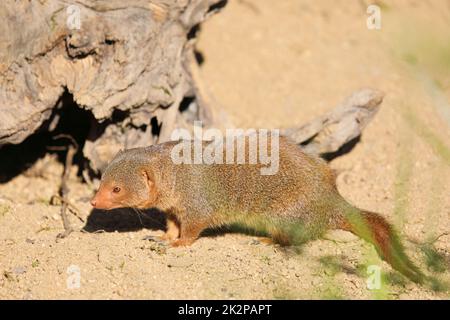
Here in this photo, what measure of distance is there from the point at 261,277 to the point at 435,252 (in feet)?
4.16

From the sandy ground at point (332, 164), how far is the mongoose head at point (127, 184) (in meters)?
0.31

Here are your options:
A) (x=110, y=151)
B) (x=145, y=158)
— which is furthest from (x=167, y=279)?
(x=110, y=151)

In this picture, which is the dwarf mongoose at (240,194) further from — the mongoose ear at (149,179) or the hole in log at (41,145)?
the hole in log at (41,145)

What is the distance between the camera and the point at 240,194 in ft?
14.0

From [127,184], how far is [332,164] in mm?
2205

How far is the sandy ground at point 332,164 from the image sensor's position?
348 centimetres

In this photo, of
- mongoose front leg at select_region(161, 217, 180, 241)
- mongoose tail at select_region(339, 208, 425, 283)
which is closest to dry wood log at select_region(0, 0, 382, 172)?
mongoose front leg at select_region(161, 217, 180, 241)

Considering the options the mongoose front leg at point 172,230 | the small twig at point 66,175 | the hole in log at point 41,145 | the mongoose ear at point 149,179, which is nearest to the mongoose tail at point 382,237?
the mongoose front leg at point 172,230

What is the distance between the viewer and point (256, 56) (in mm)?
6922

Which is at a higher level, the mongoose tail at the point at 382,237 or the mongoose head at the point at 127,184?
the mongoose head at the point at 127,184

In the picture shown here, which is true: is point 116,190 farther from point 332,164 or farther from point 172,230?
point 332,164

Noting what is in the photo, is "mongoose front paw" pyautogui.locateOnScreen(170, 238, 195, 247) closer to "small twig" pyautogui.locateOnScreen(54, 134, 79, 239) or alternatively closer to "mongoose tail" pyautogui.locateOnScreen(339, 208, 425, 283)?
"small twig" pyautogui.locateOnScreen(54, 134, 79, 239)

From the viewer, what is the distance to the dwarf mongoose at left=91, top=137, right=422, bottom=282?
4086 mm

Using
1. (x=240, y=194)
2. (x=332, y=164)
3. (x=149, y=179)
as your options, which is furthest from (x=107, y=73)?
(x=332, y=164)
